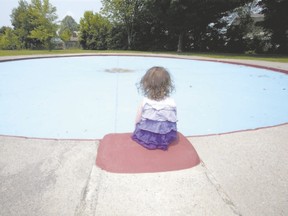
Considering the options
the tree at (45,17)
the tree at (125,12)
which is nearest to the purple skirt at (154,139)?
the tree at (45,17)

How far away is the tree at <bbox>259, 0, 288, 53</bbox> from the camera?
18344 millimetres

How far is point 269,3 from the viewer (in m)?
18.7

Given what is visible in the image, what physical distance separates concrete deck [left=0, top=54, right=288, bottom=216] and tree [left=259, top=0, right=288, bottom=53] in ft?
64.0

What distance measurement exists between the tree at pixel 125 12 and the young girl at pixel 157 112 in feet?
82.2

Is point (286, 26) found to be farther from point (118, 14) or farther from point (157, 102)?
point (157, 102)

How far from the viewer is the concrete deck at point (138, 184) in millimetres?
1949

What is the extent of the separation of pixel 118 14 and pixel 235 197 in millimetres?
27761

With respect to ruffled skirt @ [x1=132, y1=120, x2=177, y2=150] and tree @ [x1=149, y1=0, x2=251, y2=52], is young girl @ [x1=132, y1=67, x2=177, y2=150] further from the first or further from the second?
tree @ [x1=149, y1=0, x2=251, y2=52]

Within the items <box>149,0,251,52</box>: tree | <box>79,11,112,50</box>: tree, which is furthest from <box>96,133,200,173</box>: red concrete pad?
<box>79,11,112,50</box>: tree

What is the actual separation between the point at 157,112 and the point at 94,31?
28.2 meters

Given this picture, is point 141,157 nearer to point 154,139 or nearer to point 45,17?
point 154,139

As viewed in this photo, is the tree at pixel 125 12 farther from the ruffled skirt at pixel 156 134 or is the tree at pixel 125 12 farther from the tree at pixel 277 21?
the ruffled skirt at pixel 156 134

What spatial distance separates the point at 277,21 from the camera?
1902 cm

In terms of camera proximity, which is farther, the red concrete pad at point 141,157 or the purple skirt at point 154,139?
the purple skirt at point 154,139
